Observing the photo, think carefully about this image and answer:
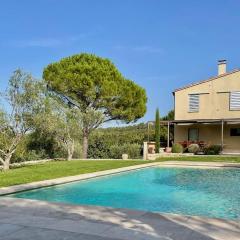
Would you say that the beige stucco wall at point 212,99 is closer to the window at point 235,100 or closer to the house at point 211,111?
the house at point 211,111

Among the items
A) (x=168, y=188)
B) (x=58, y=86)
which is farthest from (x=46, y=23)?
(x=168, y=188)

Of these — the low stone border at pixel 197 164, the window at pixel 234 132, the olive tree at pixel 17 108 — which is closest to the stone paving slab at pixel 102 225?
the olive tree at pixel 17 108

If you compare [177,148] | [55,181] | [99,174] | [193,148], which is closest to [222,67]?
[193,148]

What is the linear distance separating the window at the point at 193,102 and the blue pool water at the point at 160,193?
1451cm

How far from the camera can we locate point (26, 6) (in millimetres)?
22969

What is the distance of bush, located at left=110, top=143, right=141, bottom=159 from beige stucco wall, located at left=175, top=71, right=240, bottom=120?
16.9ft

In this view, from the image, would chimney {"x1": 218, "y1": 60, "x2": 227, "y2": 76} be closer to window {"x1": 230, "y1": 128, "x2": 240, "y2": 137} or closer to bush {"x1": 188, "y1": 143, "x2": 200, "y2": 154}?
window {"x1": 230, "y1": 128, "x2": 240, "y2": 137}

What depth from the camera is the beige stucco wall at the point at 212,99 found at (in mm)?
33156

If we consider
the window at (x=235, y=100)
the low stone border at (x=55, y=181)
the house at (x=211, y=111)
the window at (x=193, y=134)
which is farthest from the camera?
the window at (x=193, y=134)

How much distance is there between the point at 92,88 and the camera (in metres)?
32.1

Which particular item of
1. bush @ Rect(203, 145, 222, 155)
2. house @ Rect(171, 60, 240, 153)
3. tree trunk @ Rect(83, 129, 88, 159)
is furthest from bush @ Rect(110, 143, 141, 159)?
bush @ Rect(203, 145, 222, 155)

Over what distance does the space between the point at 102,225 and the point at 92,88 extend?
82.8 feet

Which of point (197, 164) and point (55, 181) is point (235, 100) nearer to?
point (197, 164)

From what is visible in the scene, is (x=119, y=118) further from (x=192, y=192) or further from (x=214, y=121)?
(x=192, y=192)
